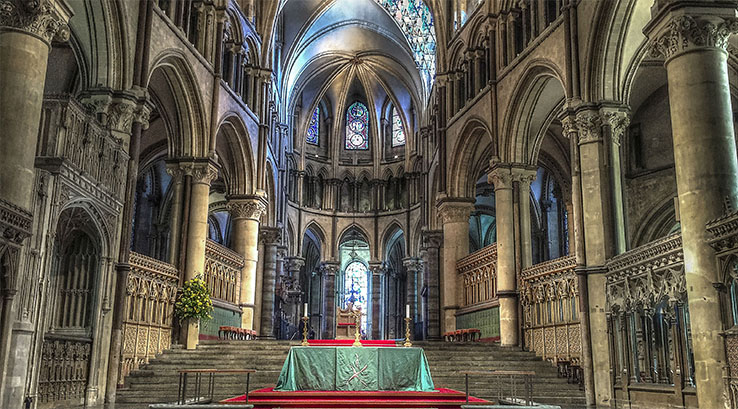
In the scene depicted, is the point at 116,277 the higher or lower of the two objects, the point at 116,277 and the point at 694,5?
the lower

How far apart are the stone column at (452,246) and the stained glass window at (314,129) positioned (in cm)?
1795

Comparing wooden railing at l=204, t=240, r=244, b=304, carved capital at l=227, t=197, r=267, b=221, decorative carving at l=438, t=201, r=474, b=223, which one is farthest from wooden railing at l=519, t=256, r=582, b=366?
carved capital at l=227, t=197, r=267, b=221

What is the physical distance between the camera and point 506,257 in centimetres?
2088

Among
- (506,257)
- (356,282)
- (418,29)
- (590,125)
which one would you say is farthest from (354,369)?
(356,282)

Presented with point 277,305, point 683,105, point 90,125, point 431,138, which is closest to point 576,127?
point 683,105

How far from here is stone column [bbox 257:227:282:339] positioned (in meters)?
29.3

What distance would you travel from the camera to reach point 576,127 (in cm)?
1619

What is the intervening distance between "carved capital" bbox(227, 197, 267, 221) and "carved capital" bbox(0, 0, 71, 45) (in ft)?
49.0

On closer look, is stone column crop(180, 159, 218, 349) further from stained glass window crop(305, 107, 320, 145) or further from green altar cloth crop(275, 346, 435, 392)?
stained glass window crop(305, 107, 320, 145)

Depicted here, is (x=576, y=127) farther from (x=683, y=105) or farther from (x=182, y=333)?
(x=182, y=333)

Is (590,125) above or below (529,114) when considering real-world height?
below

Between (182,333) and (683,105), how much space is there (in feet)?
46.4

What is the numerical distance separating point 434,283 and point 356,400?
17.6 m

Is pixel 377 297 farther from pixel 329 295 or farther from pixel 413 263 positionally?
pixel 413 263
